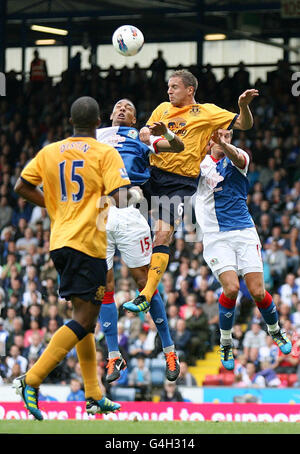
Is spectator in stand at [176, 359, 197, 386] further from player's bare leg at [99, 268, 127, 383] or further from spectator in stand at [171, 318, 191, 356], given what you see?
player's bare leg at [99, 268, 127, 383]

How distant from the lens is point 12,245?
22.9 metres

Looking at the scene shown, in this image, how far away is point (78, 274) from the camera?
9.19 meters

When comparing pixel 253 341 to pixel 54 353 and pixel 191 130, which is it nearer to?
pixel 191 130

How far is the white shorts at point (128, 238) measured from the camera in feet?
37.7

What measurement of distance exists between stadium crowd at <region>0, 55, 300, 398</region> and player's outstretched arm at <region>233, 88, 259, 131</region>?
21.5 ft

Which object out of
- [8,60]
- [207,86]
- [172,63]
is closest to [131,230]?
[207,86]

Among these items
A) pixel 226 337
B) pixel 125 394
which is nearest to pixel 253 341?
pixel 125 394

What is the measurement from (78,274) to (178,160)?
267 cm

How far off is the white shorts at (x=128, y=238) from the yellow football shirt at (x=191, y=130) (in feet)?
2.40

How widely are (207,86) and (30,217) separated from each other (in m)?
5.45

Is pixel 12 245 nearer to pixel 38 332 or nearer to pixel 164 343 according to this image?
pixel 38 332

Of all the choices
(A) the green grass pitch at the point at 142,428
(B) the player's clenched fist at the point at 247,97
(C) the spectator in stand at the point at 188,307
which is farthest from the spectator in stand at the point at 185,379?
(B) the player's clenched fist at the point at 247,97
